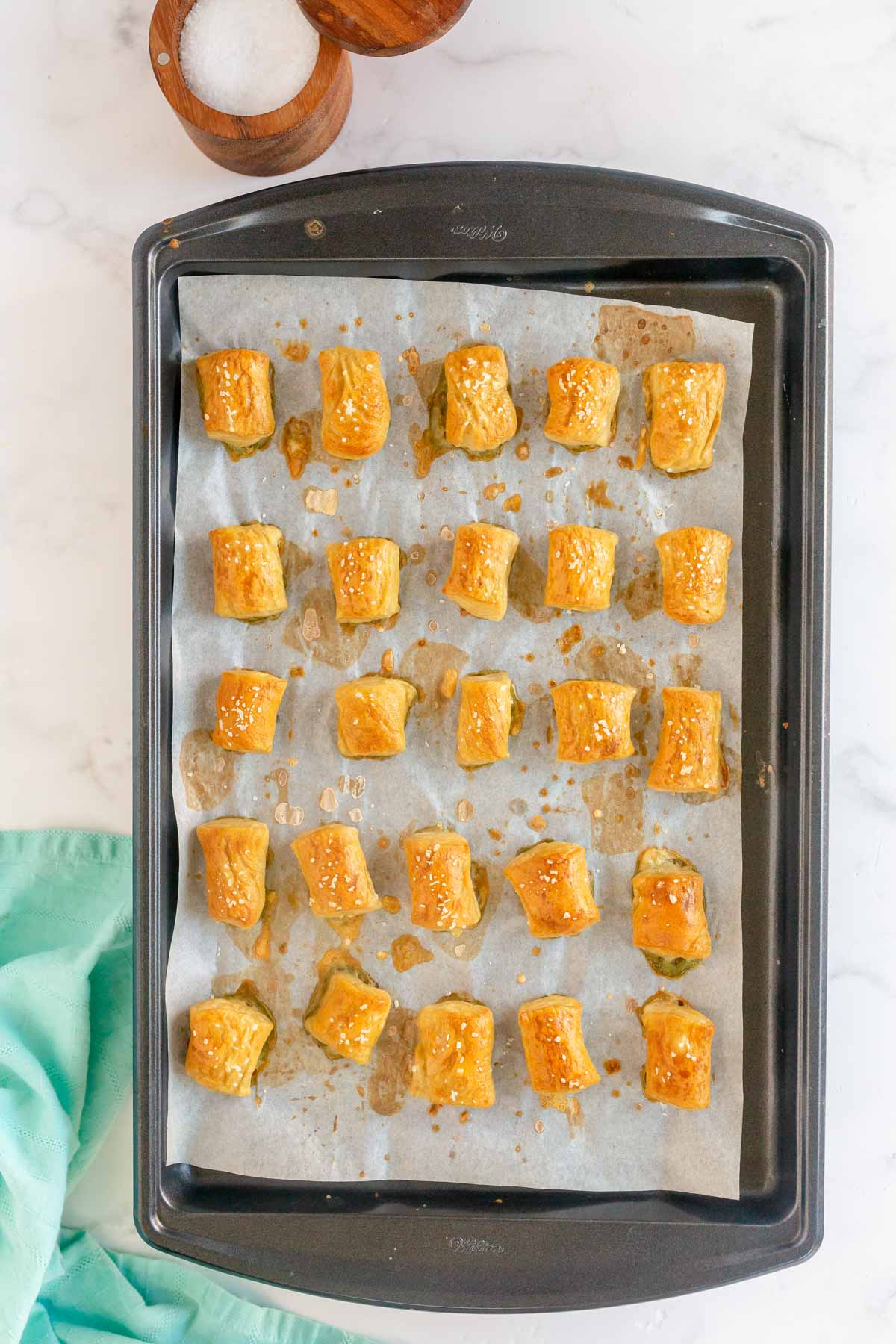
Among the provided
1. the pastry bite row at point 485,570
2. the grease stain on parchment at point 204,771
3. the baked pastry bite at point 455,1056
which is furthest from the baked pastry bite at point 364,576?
the baked pastry bite at point 455,1056

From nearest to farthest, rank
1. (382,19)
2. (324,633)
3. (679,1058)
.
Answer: (382,19), (679,1058), (324,633)

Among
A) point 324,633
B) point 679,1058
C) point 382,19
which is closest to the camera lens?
point 382,19

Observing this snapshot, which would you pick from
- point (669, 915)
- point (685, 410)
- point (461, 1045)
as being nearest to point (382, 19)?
point (685, 410)

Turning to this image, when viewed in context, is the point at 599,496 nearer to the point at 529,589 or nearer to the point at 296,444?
the point at 529,589

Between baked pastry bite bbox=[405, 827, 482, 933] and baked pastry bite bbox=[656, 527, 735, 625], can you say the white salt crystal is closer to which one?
baked pastry bite bbox=[656, 527, 735, 625]

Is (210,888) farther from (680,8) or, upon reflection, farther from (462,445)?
(680,8)

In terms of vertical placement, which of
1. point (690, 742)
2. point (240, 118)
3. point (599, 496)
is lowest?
point (690, 742)

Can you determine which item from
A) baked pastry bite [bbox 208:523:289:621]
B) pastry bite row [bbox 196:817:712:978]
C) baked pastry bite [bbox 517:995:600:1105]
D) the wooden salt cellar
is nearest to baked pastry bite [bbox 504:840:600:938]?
pastry bite row [bbox 196:817:712:978]
